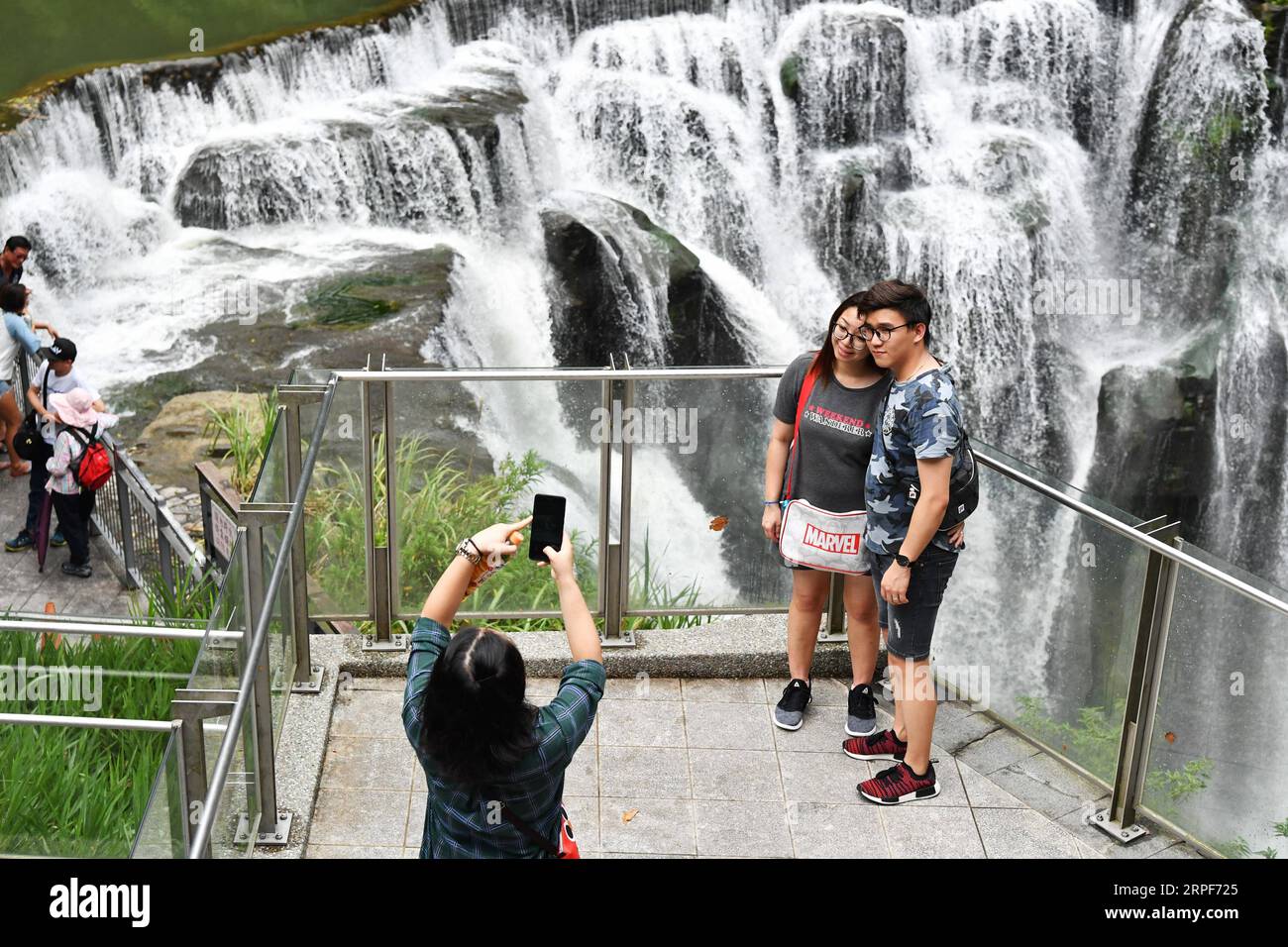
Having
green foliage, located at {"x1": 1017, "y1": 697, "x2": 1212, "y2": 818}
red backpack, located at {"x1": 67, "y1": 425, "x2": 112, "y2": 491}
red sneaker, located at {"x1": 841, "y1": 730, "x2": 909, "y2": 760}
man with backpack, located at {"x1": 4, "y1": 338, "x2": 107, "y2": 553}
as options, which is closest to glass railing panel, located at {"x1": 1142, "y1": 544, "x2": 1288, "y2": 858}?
green foliage, located at {"x1": 1017, "y1": 697, "x2": 1212, "y2": 818}

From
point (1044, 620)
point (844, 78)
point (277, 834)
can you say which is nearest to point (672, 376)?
point (1044, 620)

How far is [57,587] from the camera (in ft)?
27.6

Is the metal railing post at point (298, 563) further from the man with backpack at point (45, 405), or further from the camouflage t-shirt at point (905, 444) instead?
A: the man with backpack at point (45, 405)

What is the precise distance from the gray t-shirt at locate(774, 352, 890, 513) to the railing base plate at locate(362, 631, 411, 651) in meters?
1.54

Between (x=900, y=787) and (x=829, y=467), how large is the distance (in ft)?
3.38

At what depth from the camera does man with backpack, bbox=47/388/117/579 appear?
7641mm

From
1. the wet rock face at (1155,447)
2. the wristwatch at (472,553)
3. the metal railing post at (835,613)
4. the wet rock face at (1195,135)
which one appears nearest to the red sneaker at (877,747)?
the metal railing post at (835,613)

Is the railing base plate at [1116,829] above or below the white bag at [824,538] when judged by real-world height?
below

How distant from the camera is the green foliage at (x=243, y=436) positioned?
29.8 ft

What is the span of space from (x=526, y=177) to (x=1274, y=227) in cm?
829

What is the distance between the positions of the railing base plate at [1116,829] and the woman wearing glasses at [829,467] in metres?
0.77

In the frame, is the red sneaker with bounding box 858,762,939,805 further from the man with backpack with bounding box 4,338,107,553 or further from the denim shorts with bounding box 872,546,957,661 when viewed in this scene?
the man with backpack with bounding box 4,338,107,553

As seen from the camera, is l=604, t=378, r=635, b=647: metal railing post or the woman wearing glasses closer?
the woman wearing glasses

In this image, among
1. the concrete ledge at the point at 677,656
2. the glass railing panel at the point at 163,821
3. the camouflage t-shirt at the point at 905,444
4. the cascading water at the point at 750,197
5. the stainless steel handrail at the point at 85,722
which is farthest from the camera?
the cascading water at the point at 750,197
